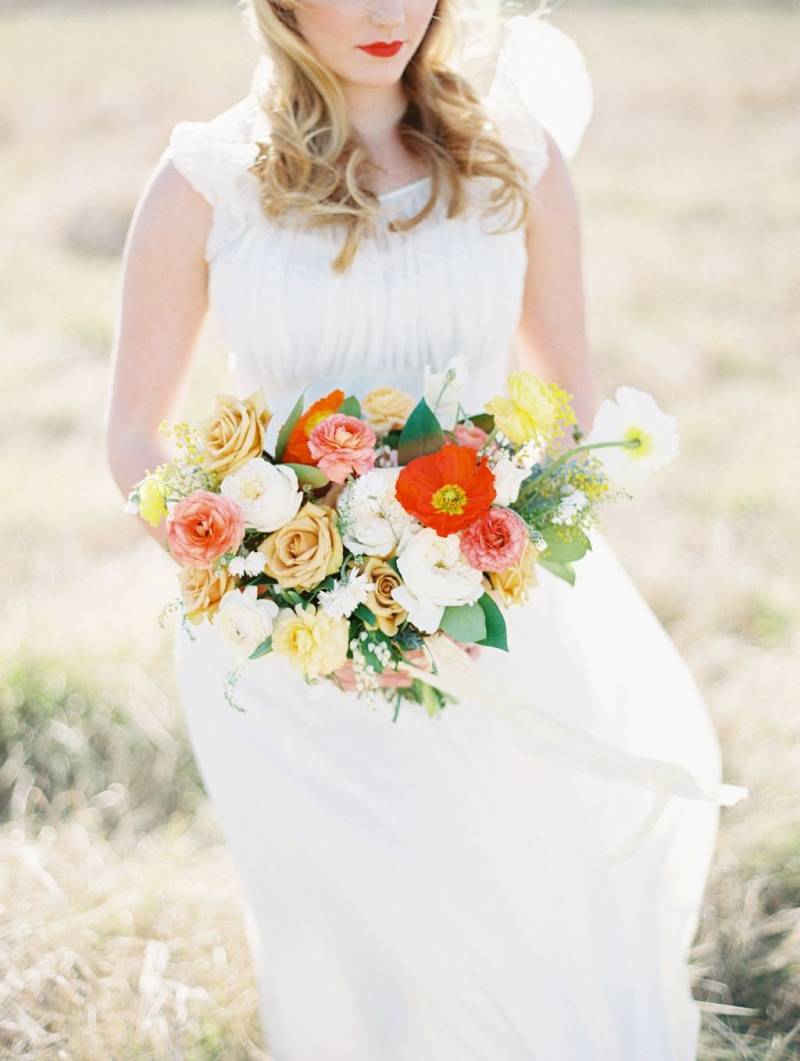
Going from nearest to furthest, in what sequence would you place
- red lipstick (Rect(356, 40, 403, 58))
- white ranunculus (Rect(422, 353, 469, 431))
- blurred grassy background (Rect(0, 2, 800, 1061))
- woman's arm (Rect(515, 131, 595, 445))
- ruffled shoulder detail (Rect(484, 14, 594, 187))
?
white ranunculus (Rect(422, 353, 469, 431)) < red lipstick (Rect(356, 40, 403, 58)) < woman's arm (Rect(515, 131, 595, 445)) < ruffled shoulder detail (Rect(484, 14, 594, 187)) < blurred grassy background (Rect(0, 2, 800, 1061))

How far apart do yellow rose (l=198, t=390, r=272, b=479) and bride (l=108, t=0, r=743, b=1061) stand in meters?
0.43

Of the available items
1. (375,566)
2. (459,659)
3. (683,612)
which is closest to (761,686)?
(683,612)

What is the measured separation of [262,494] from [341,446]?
13cm

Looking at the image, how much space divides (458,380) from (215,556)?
482 millimetres

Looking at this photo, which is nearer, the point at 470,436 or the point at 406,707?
the point at 470,436

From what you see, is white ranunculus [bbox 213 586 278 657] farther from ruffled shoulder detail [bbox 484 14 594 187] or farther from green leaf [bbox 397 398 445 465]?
ruffled shoulder detail [bbox 484 14 594 187]

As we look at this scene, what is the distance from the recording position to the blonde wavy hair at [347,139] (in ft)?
6.84

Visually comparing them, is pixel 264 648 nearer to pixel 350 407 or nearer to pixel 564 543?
pixel 350 407

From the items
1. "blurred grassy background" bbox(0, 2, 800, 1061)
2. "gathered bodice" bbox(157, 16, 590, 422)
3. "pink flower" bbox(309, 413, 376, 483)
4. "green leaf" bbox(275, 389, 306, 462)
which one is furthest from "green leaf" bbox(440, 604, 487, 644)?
"blurred grassy background" bbox(0, 2, 800, 1061)

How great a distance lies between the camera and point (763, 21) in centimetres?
1417

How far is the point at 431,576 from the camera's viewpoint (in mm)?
1596

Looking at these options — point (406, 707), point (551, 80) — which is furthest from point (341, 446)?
point (551, 80)

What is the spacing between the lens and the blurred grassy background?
273 centimetres

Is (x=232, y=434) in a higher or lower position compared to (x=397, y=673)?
higher
